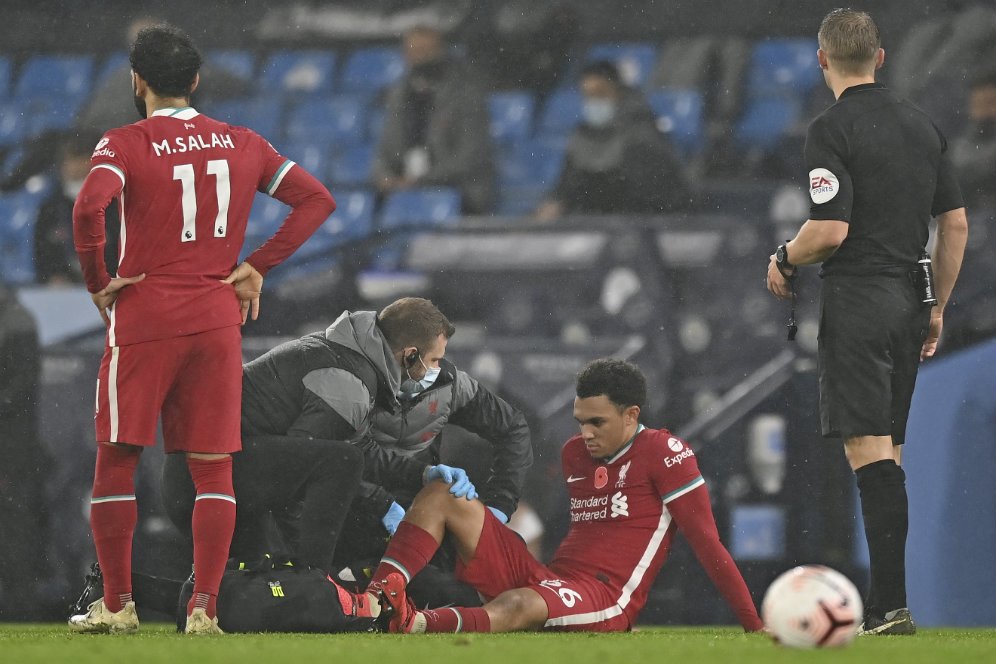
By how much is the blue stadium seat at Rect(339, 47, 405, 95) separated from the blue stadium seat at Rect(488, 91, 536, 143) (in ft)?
1.35

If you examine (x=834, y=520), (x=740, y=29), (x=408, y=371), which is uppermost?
(x=740, y=29)

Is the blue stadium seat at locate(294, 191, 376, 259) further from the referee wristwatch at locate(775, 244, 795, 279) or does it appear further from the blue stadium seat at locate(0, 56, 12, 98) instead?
A: the referee wristwatch at locate(775, 244, 795, 279)

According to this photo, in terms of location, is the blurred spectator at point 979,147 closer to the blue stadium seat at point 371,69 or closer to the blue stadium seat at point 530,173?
the blue stadium seat at point 530,173

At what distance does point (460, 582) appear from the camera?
3885 mm

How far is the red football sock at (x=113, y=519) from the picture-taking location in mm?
3252

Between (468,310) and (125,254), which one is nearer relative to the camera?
(125,254)

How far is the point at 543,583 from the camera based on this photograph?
364 cm

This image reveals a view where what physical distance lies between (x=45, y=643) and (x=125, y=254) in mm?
922

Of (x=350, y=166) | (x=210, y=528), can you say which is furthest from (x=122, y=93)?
(x=210, y=528)

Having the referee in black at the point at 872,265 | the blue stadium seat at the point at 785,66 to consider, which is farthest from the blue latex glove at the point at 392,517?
the blue stadium seat at the point at 785,66

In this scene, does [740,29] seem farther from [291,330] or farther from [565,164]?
[291,330]

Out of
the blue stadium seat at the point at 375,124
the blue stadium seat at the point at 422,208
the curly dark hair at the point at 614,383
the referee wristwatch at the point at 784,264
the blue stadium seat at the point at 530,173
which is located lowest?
the curly dark hair at the point at 614,383

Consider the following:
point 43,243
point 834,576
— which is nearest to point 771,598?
point 834,576

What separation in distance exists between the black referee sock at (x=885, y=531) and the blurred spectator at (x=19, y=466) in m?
3.14
